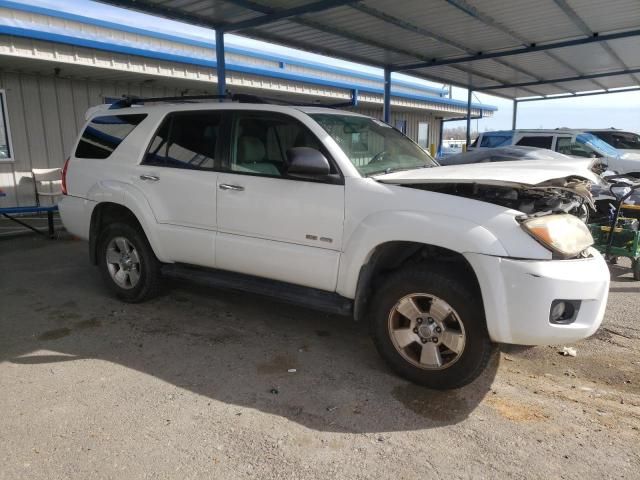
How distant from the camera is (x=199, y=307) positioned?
5109 mm

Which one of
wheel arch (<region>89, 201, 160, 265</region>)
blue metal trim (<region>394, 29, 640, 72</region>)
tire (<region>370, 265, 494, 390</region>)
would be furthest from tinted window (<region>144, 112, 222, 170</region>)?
blue metal trim (<region>394, 29, 640, 72</region>)

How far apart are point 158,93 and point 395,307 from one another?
35.1ft

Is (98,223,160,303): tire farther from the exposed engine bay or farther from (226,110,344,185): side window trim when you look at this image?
the exposed engine bay

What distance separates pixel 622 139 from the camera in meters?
14.5

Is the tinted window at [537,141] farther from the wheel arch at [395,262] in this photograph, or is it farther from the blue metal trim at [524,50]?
the wheel arch at [395,262]

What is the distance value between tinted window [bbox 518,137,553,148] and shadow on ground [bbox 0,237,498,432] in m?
9.27

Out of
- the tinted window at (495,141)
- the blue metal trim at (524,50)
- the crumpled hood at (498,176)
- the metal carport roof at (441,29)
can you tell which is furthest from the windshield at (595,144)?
the crumpled hood at (498,176)

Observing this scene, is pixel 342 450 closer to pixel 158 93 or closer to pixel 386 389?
pixel 386 389

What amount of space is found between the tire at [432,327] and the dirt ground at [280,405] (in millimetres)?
180

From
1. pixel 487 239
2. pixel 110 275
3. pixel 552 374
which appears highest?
pixel 487 239

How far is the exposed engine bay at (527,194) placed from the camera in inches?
133

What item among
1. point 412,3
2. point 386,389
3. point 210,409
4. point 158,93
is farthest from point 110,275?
point 158,93

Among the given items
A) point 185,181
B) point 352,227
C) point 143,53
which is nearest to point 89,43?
point 143,53

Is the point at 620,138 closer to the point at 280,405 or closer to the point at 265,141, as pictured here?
the point at 265,141
